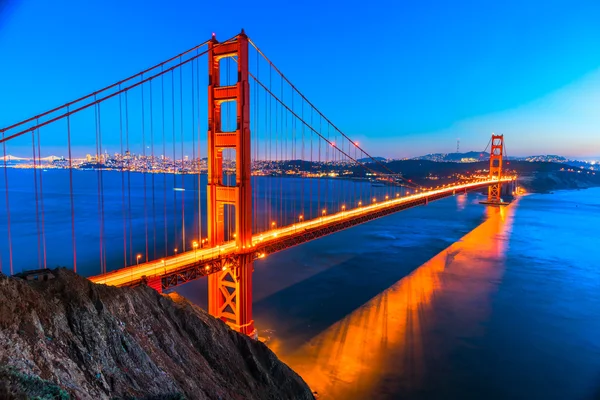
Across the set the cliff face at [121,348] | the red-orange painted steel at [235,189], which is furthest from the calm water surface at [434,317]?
the cliff face at [121,348]

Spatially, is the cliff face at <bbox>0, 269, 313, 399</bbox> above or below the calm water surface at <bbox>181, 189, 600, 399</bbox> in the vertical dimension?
above

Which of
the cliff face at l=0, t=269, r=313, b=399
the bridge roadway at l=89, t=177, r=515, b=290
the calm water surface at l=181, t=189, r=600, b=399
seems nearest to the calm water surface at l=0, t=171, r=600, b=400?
the calm water surface at l=181, t=189, r=600, b=399

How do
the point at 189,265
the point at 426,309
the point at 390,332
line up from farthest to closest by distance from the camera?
the point at 426,309
the point at 390,332
the point at 189,265

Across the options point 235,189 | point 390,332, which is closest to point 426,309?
point 390,332

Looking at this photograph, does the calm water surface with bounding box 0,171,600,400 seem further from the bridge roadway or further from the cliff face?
the cliff face

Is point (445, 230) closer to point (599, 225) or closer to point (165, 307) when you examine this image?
point (599, 225)

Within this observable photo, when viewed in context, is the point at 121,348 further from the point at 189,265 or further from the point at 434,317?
the point at 434,317
